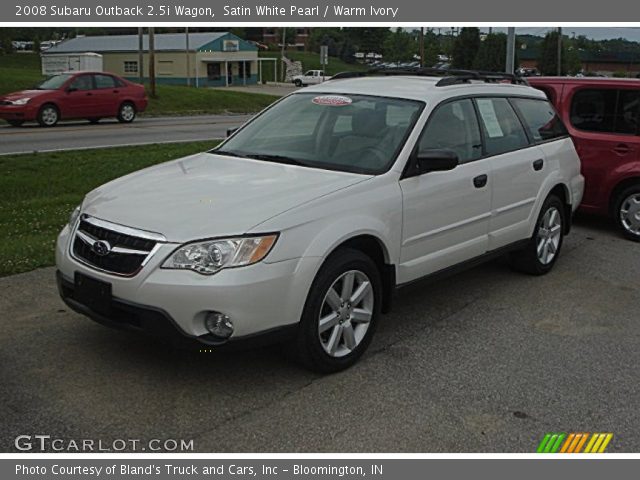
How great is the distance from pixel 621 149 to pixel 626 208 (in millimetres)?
655

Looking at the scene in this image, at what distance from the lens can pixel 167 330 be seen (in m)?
3.76

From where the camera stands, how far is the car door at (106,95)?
68.0 ft

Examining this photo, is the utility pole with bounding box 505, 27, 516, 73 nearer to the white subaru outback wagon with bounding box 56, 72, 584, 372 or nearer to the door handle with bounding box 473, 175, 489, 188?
the white subaru outback wagon with bounding box 56, 72, 584, 372

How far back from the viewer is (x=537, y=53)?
61.5 m

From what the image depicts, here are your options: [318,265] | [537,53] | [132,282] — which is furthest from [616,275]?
[537,53]

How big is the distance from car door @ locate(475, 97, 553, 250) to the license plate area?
2984mm

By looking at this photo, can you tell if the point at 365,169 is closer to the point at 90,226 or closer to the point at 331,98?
the point at 331,98

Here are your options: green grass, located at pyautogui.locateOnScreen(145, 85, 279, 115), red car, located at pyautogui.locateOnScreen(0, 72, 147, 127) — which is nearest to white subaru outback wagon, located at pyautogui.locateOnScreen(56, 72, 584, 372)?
red car, located at pyautogui.locateOnScreen(0, 72, 147, 127)

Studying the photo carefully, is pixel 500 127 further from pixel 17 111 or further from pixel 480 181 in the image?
pixel 17 111

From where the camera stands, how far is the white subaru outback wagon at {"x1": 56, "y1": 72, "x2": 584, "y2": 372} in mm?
3762

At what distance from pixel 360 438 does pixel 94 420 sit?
133cm

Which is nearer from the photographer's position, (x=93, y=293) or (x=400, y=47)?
(x=93, y=293)

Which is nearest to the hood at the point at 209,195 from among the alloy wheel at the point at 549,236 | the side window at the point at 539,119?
the side window at the point at 539,119

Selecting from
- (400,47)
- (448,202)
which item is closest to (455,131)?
(448,202)
